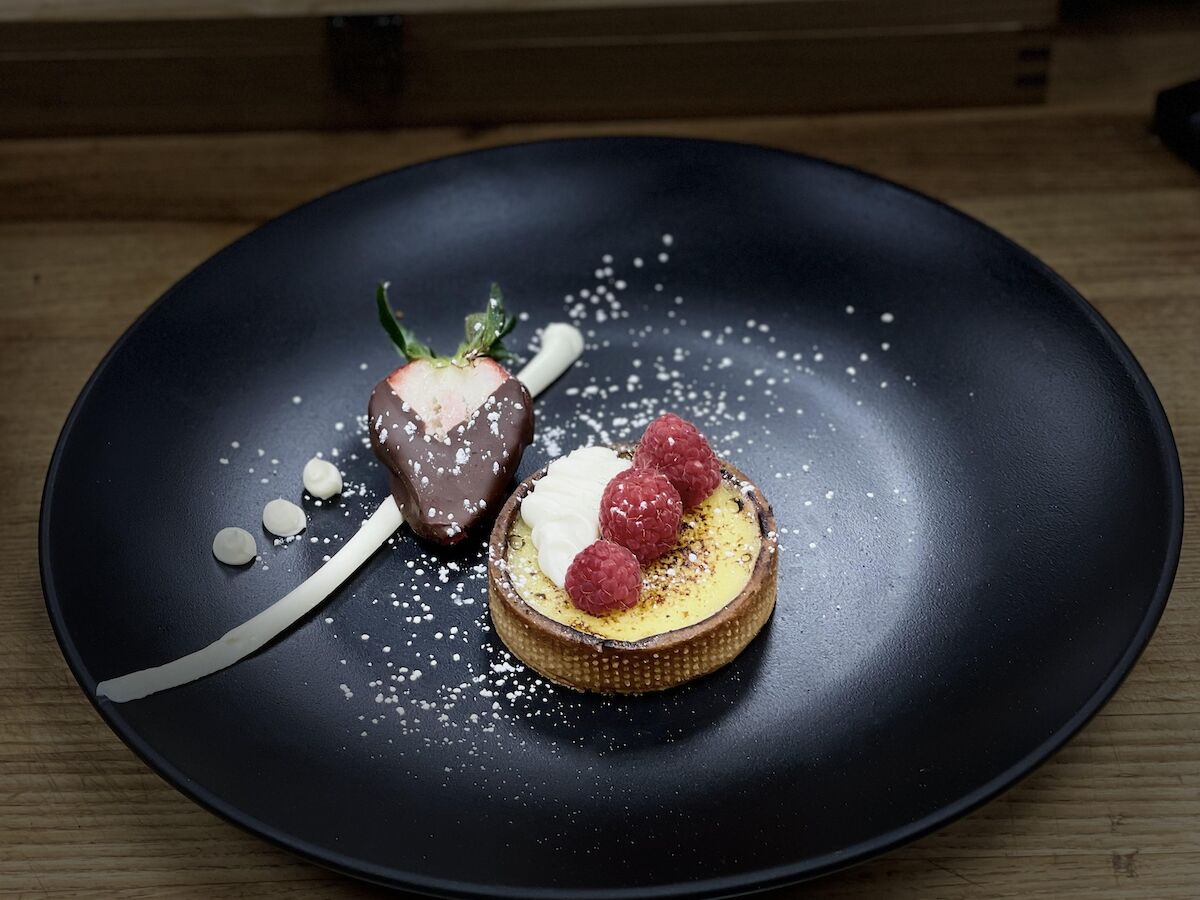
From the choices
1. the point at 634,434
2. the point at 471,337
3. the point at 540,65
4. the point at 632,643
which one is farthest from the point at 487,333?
the point at 540,65

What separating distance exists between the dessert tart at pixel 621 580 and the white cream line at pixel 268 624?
6.6 inches

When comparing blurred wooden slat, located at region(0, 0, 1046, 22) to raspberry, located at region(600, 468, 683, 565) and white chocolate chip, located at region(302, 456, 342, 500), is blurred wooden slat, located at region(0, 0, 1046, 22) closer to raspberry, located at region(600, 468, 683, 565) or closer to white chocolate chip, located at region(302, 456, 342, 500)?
white chocolate chip, located at region(302, 456, 342, 500)

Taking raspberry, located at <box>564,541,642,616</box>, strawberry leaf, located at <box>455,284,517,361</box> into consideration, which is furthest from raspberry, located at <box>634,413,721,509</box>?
strawberry leaf, located at <box>455,284,517,361</box>

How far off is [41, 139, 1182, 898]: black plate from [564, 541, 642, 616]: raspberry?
12 cm

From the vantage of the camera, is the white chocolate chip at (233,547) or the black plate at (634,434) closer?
the black plate at (634,434)

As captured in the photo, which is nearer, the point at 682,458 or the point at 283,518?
the point at 682,458

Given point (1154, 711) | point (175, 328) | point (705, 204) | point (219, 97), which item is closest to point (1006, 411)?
point (1154, 711)

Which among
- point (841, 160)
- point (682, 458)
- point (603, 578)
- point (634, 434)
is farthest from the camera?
point (841, 160)

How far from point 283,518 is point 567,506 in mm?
364

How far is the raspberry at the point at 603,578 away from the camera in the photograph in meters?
1.44

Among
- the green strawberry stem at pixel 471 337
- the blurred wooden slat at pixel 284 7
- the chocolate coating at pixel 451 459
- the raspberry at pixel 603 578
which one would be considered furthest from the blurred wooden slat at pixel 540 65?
the raspberry at pixel 603 578

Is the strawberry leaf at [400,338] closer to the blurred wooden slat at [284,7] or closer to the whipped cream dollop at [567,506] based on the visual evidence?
the whipped cream dollop at [567,506]

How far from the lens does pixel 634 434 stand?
182 cm

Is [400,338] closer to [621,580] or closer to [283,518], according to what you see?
[283,518]
